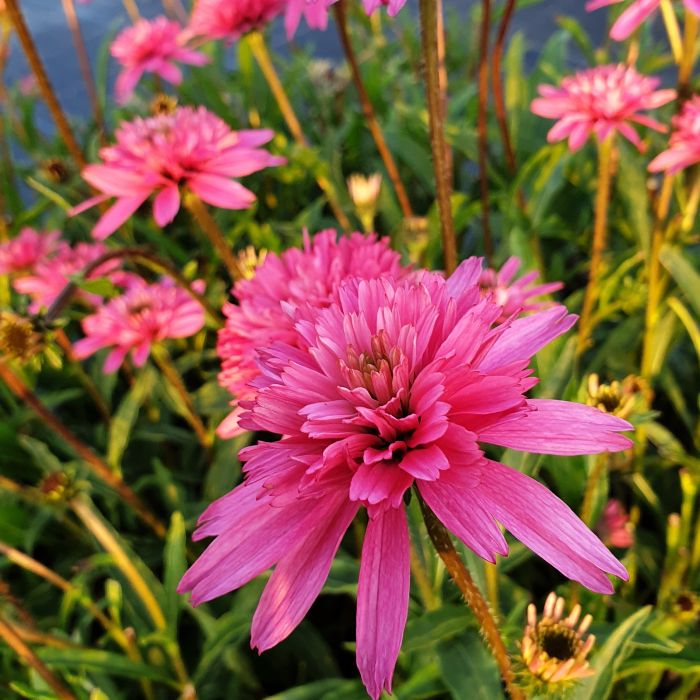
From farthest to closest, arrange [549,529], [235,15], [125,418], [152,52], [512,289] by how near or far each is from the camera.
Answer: [152,52] < [235,15] < [125,418] < [512,289] < [549,529]

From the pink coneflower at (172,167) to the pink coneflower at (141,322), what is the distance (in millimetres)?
131

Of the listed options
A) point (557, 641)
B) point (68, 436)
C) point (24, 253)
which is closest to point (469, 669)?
point (557, 641)

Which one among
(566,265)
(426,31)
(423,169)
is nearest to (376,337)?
(426,31)

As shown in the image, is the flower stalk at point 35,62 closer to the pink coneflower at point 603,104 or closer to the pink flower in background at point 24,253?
the pink flower in background at point 24,253

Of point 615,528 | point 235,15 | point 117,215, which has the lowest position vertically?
point 615,528

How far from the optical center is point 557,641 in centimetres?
42

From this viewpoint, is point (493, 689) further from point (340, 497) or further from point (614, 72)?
point (614, 72)

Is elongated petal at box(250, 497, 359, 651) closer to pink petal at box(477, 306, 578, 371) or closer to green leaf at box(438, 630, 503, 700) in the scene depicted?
pink petal at box(477, 306, 578, 371)

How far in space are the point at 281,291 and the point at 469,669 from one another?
0.32 metres

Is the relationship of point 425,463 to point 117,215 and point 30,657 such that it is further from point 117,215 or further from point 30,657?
point 117,215

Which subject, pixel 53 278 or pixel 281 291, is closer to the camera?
pixel 281 291

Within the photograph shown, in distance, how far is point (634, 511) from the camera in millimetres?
803

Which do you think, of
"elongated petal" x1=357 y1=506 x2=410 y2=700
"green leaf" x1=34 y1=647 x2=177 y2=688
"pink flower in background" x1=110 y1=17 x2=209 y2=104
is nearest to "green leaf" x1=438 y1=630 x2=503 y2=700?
"elongated petal" x1=357 y1=506 x2=410 y2=700

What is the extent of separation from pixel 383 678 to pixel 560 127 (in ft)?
2.20
